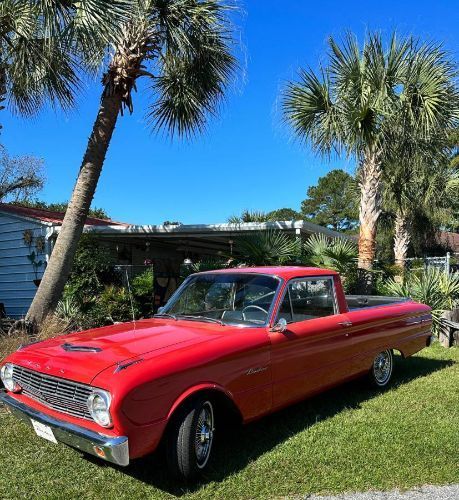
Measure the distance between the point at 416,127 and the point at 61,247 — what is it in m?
7.05

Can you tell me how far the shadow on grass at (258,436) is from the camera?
12.1ft

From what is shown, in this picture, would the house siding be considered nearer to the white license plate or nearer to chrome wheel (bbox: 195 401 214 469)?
the white license plate

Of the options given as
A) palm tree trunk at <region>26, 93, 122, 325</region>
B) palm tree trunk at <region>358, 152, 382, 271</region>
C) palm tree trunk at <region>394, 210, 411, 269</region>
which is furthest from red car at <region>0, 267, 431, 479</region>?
palm tree trunk at <region>394, 210, 411, 269</region>

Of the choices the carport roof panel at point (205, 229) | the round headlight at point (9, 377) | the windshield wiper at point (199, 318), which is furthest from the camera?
the carport roof panel at point (205, 229)

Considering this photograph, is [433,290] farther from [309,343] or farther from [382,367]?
[309,343]

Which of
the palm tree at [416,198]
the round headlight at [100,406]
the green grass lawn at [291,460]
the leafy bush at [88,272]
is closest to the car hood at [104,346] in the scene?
the round headlight at [100,406]

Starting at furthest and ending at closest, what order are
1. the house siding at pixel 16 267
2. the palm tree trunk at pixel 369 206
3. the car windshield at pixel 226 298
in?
the house siding at pixel 16 267, the palm tree trunk at pixel 369 206, the car windshield at pixel 226 298

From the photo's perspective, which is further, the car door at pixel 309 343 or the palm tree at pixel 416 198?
the palm tree at pixel 416 198

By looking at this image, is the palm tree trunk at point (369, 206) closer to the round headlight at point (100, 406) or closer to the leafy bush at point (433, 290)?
the leafy bush at point (433, 290)

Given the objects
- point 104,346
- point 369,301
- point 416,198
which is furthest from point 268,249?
point 416,198

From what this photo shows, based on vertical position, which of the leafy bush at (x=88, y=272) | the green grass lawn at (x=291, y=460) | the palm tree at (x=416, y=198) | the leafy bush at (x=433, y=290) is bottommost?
the green grass lawn at (x=291, y=460)

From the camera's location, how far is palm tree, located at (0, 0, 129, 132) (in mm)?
7027

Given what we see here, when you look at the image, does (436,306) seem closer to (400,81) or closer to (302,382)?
(400,81)

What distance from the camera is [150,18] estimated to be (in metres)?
8.44
